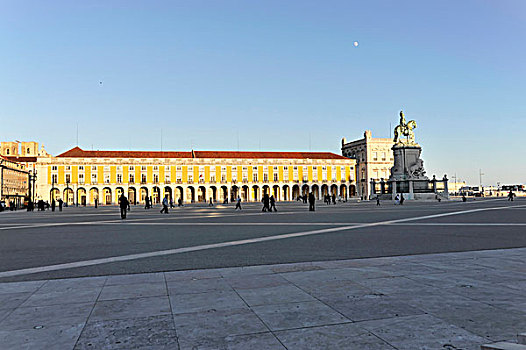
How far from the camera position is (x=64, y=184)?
7675cm

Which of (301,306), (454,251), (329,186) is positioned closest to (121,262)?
(301,306)

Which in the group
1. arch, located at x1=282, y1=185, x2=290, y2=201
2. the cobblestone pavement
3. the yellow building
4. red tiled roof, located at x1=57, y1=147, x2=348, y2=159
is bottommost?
the cobblestone pavement

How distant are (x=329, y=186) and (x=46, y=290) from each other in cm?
8724

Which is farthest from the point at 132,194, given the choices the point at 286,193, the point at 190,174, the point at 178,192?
the point at 286,193

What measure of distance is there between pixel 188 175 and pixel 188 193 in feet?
13.5

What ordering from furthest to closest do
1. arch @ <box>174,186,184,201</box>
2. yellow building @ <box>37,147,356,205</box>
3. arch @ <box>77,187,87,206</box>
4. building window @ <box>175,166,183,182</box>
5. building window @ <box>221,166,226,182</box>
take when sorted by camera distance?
1. building window @ <box>221,166,226,182</box>
2. arch @ <box>174,186,184,201</box>
3. building window @ <box>175,166,183,182</box>
4. arch @ <box>77,187,87,206</box>
5. yellow building @ <box>37,147,356,205</box>

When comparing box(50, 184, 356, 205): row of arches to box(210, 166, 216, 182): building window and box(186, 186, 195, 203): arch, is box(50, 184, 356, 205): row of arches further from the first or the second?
box(210, 166, 216, 182): building window

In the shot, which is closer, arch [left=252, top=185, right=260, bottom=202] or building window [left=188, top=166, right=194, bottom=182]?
building window [left=188, top=166, right=194, bottom=182]

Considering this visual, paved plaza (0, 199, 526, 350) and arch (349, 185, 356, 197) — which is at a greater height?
arch (349, 185, 356, 197)

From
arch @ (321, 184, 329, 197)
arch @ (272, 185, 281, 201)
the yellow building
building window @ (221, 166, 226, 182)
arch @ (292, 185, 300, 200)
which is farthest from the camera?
arch @ (321, 184, 329, 197)

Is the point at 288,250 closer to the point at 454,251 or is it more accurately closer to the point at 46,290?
the point at 454,251

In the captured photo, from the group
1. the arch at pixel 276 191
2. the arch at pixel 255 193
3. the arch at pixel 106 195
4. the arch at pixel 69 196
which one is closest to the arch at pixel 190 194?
the arch at pixel 255 193

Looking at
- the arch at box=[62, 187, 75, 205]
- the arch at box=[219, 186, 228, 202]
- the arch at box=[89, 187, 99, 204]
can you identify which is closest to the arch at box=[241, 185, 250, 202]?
the arch at box=[219, 186, 228, 202]

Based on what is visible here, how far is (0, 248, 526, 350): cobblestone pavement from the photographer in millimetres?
3066
